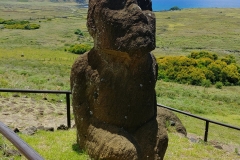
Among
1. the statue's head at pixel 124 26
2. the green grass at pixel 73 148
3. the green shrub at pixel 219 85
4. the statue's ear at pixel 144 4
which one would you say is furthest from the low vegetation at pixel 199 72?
the statue's head at pixel 124 26

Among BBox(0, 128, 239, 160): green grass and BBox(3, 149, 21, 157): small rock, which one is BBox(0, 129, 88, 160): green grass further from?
BBox(3, 149, 21, 157): small rock

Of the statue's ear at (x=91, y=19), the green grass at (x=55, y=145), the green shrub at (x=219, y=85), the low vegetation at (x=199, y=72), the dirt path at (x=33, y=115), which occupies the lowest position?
the green shrub at (x=219, y=85)

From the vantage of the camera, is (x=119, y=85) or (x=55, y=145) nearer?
(x=119, y=85)

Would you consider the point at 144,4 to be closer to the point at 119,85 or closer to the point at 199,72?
the point at 119,85

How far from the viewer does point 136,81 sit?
4289 millimetres

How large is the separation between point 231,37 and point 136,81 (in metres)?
47.4

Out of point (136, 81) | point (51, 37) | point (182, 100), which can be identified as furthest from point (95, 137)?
point (51, 37)

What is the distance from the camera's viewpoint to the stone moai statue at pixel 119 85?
3.92 meters

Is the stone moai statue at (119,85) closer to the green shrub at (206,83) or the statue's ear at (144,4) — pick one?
the statue's ear at (144,4)

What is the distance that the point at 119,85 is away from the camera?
14.1ft

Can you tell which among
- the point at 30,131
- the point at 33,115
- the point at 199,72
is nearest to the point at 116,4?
the point at 30,131

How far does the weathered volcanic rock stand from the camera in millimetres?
3924

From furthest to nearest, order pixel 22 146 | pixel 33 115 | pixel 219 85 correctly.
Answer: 1. pixel 219 85
2. pixel 33 115
3. pixel 22 146

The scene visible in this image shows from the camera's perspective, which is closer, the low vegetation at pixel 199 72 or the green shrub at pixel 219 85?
the green shrub at pixel 219 85
